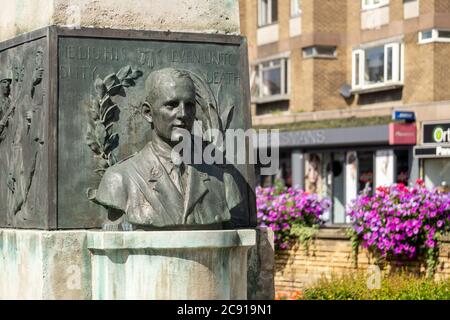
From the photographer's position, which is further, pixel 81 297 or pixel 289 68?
pixel 289 68

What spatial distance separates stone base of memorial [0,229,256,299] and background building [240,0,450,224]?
27315 millimetres

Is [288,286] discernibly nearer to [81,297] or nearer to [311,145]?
[81,297]

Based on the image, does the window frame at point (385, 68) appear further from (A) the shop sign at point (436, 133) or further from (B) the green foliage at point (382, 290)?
(B) the green foliage at point (382, 290)

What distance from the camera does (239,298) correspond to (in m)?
9.68

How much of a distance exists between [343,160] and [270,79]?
4.80 meters

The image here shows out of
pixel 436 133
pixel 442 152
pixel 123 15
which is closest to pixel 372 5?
pixel 436 133

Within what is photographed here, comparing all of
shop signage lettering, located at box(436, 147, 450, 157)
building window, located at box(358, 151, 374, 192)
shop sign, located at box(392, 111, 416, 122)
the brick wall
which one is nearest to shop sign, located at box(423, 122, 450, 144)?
shop signage lettering, located at box(436, 147, 450, 157)

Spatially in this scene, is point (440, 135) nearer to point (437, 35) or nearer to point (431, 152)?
point (431, 152)

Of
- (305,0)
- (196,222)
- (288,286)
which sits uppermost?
(305,0)

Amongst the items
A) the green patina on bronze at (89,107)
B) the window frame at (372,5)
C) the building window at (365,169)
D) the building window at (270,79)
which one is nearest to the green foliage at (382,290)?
the green patina on bronze at (89,107)

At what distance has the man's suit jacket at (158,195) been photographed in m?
9.44

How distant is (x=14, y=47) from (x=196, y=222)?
2.34 m

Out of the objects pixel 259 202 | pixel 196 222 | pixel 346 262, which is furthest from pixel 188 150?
pixel 259 202

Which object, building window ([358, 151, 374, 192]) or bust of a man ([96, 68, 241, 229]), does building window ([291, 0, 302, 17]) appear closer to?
building window ([358, 151, 374, 192])
